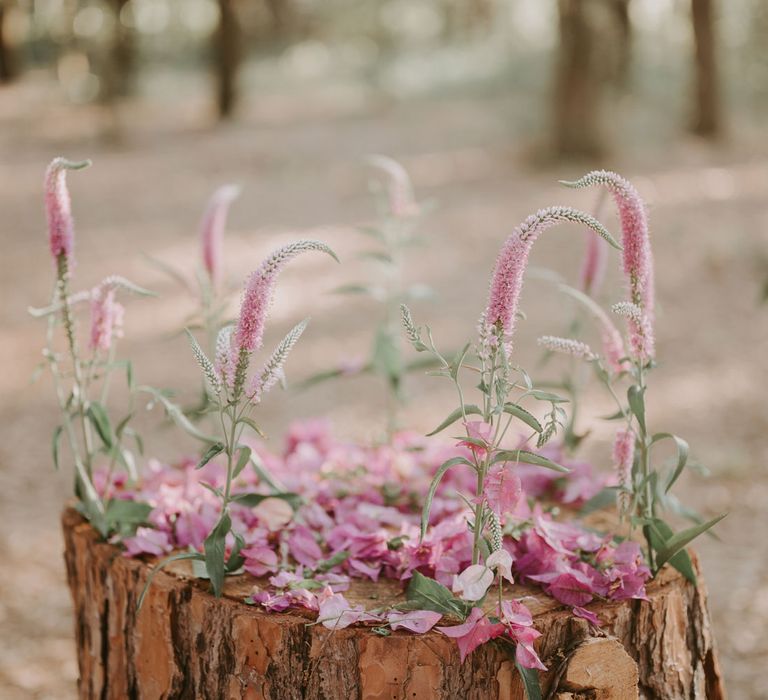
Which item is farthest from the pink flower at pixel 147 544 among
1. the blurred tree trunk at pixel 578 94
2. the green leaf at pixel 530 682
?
the blurred tree trunk at pixel 578 94

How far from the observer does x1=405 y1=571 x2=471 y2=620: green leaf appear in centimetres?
179

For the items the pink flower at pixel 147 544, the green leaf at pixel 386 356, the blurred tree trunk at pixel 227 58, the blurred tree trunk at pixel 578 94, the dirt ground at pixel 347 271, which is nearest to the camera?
the pink flower at pixel 147 544

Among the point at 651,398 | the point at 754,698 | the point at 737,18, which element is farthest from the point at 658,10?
the point at 754,698

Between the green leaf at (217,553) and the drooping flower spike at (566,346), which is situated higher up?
the drooping flower spike at (566,346)

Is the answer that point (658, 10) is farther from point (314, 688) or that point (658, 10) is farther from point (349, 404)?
point (314, 688)

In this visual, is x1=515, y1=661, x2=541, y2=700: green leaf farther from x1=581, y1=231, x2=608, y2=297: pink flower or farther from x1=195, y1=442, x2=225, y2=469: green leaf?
x1=581, y1=231, x2=608, y2=297: pink flower

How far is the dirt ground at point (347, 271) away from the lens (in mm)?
3936

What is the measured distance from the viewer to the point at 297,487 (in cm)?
247

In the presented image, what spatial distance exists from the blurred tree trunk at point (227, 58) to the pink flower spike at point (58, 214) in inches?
467

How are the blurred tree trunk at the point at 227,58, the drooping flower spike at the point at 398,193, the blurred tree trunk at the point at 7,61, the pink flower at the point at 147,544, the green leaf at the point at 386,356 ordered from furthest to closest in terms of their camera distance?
the blurred tree trunk at the point at 7,61 < the blurred tree trunk at the point at 227,58 < the green leaf at the point at 386,356 < the drooping flower spike at the point at 398,193 < the pink flower at the point at 147,544

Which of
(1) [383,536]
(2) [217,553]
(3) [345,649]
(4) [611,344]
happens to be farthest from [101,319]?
(4) [611,344]

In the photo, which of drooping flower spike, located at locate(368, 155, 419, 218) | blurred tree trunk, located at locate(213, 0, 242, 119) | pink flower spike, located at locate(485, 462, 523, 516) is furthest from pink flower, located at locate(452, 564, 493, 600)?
blurred tree trunk, located at locate(213, 0, 242, 119)

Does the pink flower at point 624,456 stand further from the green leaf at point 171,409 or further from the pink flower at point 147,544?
the pink flower at point 147,544

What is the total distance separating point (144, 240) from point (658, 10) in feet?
42.1
